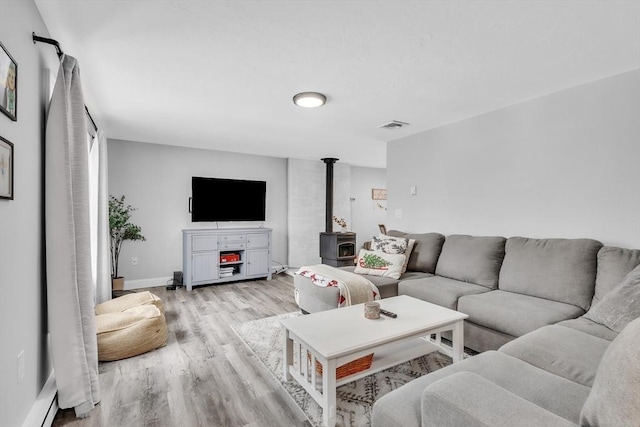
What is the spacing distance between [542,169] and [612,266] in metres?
1.03

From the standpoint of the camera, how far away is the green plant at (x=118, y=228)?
13.9ft

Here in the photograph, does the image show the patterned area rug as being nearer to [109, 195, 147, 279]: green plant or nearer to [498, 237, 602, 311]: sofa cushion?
[498, 237, 602, 311]: sofa cushion

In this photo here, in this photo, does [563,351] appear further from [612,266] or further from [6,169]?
[6,169]

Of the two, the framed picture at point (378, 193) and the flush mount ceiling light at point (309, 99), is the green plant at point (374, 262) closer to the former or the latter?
the flush mount ceiling light at point (309, 99)

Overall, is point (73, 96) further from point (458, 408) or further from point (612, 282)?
point (612, 282)

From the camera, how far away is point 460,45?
6.60ft

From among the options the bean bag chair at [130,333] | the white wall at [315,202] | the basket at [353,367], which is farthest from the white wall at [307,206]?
the basket at [353,367]

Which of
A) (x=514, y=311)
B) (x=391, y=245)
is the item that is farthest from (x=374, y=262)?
(x=514, y=311)

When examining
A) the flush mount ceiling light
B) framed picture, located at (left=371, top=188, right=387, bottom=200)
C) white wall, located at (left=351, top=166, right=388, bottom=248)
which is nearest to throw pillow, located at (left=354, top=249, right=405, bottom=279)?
the flush mount ceiling light

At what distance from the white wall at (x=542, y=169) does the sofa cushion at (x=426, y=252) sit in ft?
0.90

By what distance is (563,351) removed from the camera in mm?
1576

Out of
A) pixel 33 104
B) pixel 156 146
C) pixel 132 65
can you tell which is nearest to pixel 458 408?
pixel 33 104

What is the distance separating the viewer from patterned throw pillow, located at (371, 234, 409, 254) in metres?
3.50

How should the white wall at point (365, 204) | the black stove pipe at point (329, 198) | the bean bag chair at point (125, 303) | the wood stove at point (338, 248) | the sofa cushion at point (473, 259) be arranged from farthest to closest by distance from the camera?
the white wall at point (365, 204), the black stove pipe at point (329, 198), the wood stove at point (338, 248), the bean bag chair at point (125, 303), the sofa cushion at point (473, 259)
